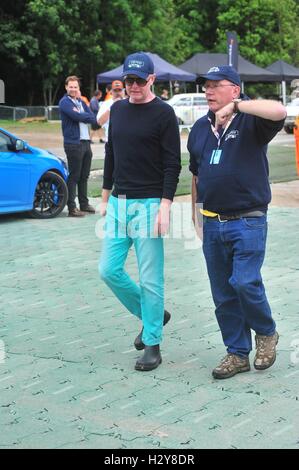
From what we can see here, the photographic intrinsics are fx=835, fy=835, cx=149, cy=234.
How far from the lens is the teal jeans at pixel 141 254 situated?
528cm

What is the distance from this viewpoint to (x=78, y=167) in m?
12.0

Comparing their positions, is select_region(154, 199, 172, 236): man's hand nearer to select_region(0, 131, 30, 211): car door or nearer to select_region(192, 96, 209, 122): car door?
select_region(0, 131, 30, 211): car door

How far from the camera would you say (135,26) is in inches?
1933

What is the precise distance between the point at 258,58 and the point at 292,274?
54.6 metres

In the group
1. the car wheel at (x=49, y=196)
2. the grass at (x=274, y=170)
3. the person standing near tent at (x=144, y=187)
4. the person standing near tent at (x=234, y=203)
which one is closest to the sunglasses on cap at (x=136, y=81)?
the person standing near tent at (x=144, y=187)

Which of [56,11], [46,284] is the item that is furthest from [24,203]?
[56,11]

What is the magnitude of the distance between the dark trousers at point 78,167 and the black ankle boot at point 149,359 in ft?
22.5

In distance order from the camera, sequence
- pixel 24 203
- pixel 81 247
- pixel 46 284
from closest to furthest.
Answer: pixel 46 284, pixel 81 247, pixel 24 203

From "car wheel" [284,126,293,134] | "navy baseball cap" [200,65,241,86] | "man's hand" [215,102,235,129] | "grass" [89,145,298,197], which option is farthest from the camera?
"car wheel" [284,126,293,134]

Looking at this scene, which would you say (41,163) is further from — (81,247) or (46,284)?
(46,284)

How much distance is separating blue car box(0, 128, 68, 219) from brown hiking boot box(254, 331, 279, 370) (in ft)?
22.9

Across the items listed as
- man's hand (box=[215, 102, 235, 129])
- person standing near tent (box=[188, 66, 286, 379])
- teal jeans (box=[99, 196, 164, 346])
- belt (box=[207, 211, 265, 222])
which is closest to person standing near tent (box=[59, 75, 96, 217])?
teal jeans (box=[99, 196, 164, 346])

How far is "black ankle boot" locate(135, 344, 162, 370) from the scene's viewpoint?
5.28m

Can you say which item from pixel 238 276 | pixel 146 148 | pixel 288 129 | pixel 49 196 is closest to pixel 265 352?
pixel 238 276
